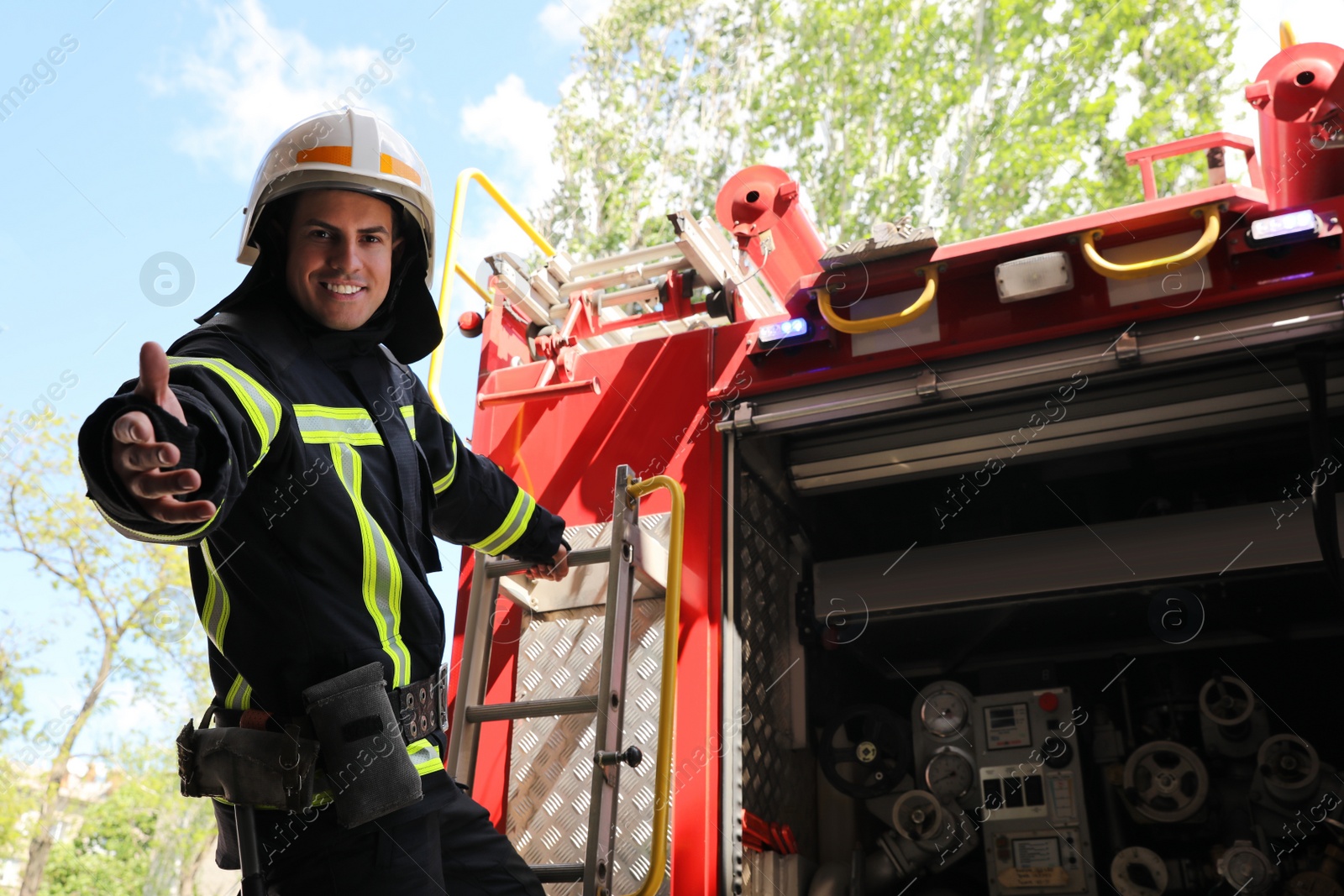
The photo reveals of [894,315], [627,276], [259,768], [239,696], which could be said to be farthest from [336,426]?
[627,276]

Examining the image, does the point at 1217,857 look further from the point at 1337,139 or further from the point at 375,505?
the point at 375,505

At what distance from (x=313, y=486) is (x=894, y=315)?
208cm

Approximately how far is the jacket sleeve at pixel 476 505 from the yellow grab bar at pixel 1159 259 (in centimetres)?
176

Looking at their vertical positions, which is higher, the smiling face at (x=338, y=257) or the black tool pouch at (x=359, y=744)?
the smiling face at (x=338, y=257)

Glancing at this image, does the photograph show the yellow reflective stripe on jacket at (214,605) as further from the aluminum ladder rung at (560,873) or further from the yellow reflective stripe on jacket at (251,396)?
the aluminum ladder rung at (560,873)

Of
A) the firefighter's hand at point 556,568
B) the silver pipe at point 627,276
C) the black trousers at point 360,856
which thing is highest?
the silver pipe at point 627,276

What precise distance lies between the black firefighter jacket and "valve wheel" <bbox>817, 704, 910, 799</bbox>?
238 cm

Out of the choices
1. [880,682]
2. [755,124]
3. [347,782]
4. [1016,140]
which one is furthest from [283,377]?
[755,124]

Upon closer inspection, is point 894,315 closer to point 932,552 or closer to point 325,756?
point 932,552

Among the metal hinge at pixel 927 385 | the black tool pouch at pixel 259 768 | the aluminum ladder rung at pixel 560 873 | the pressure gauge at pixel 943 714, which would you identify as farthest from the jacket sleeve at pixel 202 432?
the pressure gauge at pixel 943 714

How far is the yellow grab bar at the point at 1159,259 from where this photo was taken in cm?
305

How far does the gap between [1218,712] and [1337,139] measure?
7.46 ft

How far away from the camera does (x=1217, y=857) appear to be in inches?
157

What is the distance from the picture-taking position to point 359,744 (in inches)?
74.0
